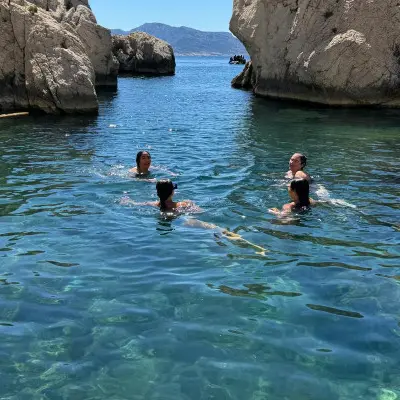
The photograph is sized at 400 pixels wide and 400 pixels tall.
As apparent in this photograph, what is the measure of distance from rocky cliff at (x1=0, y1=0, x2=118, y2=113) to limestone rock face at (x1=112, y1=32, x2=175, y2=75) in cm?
4677

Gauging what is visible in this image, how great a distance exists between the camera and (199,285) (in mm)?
6926

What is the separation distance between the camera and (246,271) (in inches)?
292

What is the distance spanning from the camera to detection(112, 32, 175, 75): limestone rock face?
232 feet

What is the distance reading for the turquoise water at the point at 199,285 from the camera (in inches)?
194

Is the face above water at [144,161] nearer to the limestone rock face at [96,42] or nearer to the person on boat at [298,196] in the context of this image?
the person on boat at [298,196]

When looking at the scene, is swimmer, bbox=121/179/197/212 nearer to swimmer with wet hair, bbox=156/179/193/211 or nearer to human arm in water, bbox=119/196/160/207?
swimmer with wet hair, bbox=156/179/193/211

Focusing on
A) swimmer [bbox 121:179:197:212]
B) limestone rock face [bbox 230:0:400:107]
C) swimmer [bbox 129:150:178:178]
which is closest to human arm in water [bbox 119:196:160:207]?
swimmer [bbox 121:179:197:212]

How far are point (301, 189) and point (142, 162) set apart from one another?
4712mm

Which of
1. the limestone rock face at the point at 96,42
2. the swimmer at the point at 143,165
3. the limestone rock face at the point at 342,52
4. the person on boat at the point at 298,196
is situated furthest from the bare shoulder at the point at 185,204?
the limestone rock face at the point at 96,42

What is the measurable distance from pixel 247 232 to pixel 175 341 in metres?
3.83

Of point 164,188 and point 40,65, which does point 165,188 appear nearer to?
point 164,188

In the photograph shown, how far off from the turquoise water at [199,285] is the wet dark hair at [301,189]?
0.27 metres

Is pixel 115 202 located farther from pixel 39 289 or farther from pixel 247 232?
pixel 39 289

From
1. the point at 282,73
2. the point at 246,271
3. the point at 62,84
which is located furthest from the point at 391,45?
the point at 246,271
